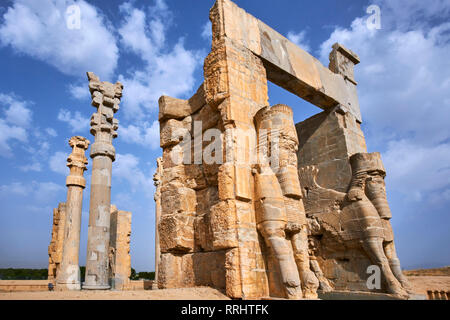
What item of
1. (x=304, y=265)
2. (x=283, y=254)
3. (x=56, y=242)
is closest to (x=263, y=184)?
(x=283, y=254)

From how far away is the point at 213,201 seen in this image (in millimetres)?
4742

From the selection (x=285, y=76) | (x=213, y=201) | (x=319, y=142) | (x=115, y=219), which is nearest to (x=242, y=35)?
(x=285, y=76)

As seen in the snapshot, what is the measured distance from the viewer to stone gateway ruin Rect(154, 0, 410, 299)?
3945 mm

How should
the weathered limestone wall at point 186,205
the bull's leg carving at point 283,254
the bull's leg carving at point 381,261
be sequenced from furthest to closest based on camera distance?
the bull's leg carving at point 381,261 < the weathered limestone wall at point 186,205 < the bull's leg carving at point 283,254

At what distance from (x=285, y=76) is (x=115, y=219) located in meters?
11.6

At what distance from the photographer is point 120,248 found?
1498cm

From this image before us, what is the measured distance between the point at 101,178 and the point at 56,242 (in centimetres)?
795

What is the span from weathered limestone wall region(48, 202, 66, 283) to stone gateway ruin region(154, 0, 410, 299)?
438 inches

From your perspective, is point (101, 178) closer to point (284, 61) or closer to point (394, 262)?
point (284, 61)

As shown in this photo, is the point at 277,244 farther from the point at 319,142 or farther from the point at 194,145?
the point at 319,142

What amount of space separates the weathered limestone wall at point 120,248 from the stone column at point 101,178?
6.25m

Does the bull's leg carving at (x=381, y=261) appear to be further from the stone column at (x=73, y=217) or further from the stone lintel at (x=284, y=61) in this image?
the stone column at (x=73, y=217)

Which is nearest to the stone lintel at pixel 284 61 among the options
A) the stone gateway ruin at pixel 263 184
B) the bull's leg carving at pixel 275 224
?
the stone gateway ruin at pixel 263 184

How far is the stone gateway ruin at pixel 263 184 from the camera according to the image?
12.9 feet
